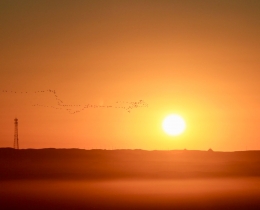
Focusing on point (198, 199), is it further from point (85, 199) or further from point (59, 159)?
point (59, 159)

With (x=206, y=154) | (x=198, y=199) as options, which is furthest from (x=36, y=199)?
(x=206, y=154)

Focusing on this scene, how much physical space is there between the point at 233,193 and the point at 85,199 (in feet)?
29.2

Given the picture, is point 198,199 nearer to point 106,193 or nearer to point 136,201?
point 136,201

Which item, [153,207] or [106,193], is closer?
[153,207]

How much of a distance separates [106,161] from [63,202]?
178 ft

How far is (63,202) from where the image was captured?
24391mm

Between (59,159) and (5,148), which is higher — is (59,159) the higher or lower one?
the lower one

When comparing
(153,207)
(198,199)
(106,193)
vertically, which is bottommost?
(153,207)

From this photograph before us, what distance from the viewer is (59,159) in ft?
261

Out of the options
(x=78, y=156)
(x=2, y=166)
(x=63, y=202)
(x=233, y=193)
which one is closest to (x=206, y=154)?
(x=78, y=156)

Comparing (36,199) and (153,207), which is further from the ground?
(36,199)

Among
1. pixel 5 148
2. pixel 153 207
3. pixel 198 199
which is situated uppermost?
pixel 5 148

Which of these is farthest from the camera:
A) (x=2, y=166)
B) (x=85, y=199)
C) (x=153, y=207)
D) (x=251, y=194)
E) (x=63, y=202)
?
(x=2, y=166)

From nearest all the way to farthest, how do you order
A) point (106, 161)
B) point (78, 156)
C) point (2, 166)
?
point (2, 166)
point (106, 161)
point (78, 156)
